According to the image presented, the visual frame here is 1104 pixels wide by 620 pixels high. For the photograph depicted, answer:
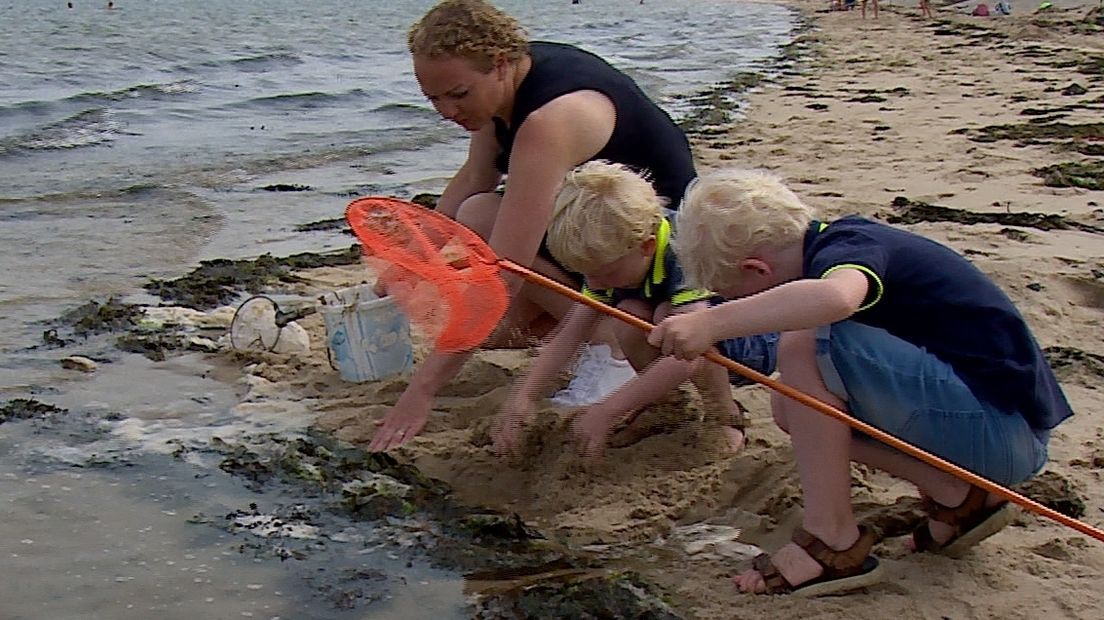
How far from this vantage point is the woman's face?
3.42 meters

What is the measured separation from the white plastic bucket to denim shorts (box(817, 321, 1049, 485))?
1.83 meters

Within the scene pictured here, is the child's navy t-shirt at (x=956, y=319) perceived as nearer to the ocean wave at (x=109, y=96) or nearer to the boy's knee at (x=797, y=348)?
the boy's knee at (x=797, y=348)

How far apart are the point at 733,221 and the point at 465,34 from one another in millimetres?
1165

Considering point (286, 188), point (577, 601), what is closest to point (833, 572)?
point (577, 601)

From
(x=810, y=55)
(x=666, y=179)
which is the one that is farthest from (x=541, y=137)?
(x=810, y=55)

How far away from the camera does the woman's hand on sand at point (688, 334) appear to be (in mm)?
2484

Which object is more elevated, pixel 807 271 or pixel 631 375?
pixel 807 271

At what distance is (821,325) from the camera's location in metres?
2.44

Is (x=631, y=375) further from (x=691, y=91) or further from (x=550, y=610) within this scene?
(x=691, y=91)

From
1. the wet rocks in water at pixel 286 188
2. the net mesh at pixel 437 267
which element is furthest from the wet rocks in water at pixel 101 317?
the wet rocks in water at pixel 286 188

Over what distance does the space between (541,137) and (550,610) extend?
4.52 feet

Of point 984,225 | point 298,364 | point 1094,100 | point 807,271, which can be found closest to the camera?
point 807,271

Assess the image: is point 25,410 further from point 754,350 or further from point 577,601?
point 754,350

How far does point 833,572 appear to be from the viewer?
2.65 meters
